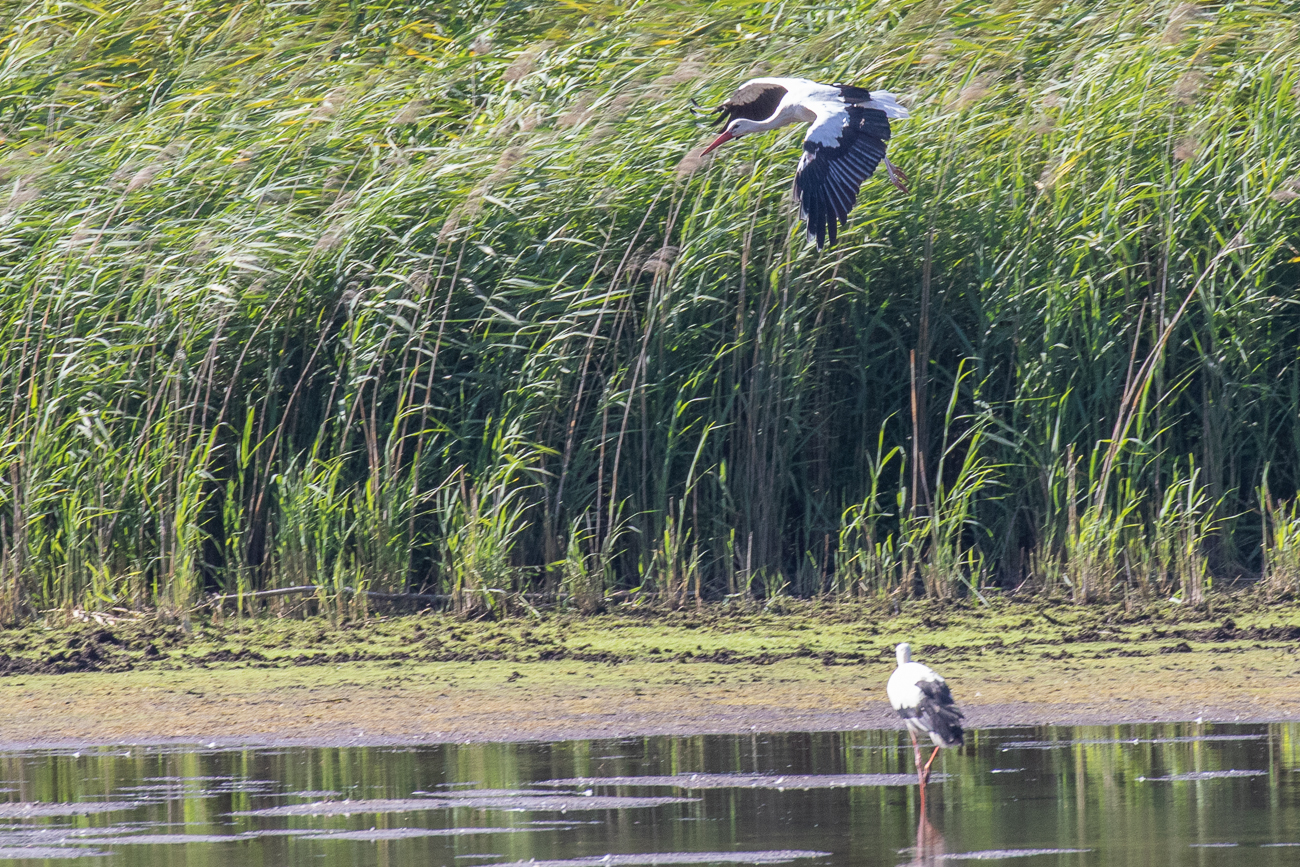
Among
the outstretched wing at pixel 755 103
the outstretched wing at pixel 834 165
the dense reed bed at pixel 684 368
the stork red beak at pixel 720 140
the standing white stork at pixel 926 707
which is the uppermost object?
the outstretched wing at pixel 755 103

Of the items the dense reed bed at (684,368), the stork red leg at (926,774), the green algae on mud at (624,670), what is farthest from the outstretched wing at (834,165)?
the stork red leg at (926,774)

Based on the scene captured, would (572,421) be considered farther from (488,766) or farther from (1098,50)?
(1098,50)

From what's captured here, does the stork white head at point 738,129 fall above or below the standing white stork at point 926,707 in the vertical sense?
above

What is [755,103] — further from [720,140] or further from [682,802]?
[682,802]

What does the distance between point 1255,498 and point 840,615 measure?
6.26ft

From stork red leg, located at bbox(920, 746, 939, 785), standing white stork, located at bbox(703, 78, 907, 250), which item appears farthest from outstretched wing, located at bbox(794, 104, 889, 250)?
stork red leg, located at bbox(920, 746, 939, 785)

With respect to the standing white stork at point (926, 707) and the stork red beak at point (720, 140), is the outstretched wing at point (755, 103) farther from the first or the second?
the standing white stork at point (926, 707)

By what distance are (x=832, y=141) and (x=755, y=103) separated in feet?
3.75

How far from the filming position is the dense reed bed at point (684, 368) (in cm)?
751

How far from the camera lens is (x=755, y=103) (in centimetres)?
788

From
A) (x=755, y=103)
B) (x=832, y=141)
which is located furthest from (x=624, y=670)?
(x=755, y=103)

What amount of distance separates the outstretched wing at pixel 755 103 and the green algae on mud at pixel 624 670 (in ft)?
7.01

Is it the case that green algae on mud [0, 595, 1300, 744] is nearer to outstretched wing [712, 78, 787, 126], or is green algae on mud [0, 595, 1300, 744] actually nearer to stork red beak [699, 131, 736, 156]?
stork red beak [699, 131, 736, 156]

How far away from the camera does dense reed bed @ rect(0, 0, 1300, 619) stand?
7.51 metres
